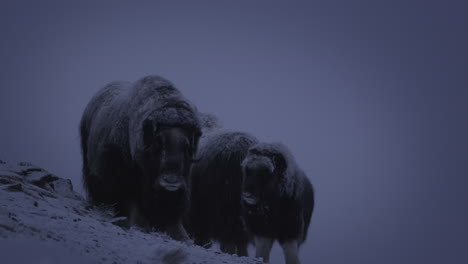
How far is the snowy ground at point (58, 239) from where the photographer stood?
283 cm

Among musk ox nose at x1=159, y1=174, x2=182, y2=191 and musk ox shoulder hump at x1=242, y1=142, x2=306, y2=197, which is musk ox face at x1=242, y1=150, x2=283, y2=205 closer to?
musk ox shoulder hump at x1=242, y1=142, x2=306, y2=197

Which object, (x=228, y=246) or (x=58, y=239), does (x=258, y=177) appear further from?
(x=58, y=239)

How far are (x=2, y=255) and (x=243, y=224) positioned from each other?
597 centimetres

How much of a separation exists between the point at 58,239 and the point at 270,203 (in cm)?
511

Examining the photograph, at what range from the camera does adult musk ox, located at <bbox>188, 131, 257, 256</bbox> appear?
8430 mm

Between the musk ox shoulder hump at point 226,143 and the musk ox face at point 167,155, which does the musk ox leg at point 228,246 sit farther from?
the musk ox face at point 167,155

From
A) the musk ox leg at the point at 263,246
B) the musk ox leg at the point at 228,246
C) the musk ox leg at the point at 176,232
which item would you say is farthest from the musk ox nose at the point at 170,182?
the musk ox leg at the point at 228,246

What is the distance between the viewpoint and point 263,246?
7980 mm

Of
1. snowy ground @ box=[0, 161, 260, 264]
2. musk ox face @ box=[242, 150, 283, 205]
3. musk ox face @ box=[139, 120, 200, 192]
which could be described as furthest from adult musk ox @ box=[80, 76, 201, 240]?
musk ox face @ box=[242, 150, 283, 205]

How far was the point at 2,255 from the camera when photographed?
2.54m

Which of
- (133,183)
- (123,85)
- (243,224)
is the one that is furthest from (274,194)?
(123,85)

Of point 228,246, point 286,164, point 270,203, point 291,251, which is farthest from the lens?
point 286,164

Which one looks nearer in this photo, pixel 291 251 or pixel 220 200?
pixel 291 251

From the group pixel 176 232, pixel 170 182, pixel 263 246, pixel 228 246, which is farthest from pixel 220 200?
pixel 170 182
